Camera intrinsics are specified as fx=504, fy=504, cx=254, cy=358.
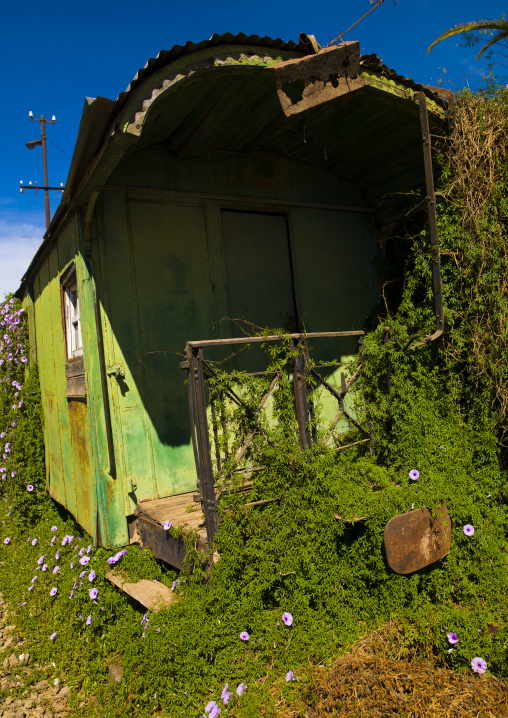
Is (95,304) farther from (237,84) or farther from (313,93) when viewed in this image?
(313,93)

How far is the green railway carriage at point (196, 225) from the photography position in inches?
157

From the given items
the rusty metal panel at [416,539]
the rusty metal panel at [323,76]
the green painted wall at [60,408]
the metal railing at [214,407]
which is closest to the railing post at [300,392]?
the metal railing at [214,407]

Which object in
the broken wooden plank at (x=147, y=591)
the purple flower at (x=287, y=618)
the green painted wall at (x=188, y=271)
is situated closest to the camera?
the purple flower at (x=287, y=618)

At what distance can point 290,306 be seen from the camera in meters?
5.97

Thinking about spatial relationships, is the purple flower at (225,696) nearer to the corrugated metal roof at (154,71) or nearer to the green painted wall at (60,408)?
the green painted wall at (60,408)

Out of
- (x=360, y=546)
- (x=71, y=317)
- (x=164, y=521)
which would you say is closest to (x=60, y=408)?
(x=71, y=317)

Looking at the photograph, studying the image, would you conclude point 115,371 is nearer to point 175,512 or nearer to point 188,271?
point 188,271

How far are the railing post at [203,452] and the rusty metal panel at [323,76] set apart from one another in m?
2.16

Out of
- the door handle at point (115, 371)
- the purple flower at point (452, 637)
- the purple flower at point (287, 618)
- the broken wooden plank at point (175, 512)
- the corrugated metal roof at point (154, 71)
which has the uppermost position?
the corrugated metal roof at point (154, 71)

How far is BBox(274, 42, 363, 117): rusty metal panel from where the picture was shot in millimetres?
3918

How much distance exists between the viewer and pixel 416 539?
340 cm

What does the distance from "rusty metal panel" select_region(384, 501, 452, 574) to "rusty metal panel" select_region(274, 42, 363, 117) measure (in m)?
3.17

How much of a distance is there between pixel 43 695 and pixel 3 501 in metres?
5.09

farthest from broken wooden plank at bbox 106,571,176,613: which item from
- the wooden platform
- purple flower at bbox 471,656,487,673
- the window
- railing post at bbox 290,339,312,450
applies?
the window
